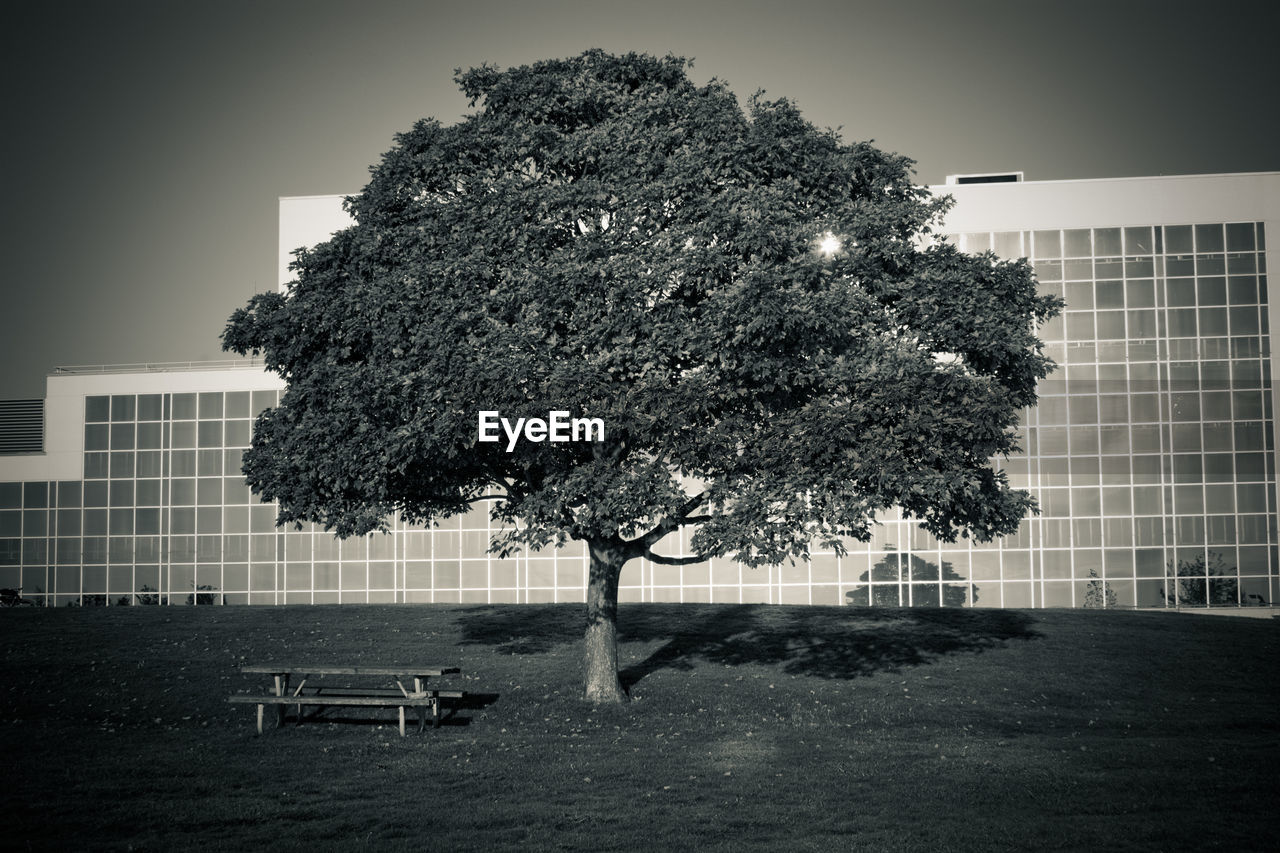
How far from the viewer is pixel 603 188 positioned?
59.1 feet

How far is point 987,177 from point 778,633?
30.4m

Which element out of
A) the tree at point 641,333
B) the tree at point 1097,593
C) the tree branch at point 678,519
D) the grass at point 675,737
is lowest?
the tree at point 1097,593

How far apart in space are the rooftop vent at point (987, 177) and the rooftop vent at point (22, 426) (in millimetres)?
43913

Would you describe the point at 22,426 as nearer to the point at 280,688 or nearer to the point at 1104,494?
the point at 280,688

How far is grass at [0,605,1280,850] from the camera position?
36.2 ft

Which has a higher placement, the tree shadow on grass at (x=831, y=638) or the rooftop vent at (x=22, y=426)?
the rooftop vent at (x=22, y=426)

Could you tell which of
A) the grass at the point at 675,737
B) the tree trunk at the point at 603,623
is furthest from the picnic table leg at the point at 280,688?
the tree trunk at the point at 603,623

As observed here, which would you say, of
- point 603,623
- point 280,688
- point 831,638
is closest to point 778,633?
point 831,638

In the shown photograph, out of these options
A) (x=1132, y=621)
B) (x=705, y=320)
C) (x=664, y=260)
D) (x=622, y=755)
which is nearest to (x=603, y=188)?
(x=664, y=260)

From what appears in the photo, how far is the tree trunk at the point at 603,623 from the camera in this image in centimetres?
1945

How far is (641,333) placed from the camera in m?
16.9

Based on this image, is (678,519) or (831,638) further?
(831,638)

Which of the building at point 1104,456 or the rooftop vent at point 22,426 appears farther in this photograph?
the rooftop vent at point 22,426

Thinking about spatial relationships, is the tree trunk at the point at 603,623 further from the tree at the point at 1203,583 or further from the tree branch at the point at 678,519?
the tree at the point at 1203,583
